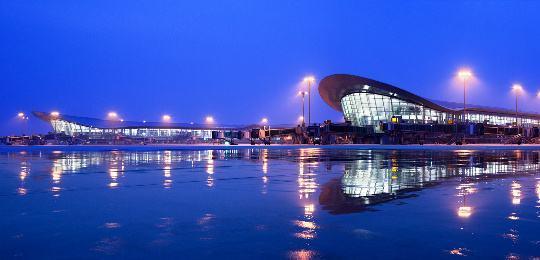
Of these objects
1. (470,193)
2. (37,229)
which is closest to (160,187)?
(37,229)

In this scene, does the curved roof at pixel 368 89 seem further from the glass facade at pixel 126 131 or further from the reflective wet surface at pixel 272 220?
the reflective wet surface at pixel 272 220

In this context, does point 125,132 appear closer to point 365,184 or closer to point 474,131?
point 474,131

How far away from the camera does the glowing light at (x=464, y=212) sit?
7551 millimetres

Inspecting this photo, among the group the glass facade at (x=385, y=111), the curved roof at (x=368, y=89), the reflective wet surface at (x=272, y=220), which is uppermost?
the curved roof at (x=368, y=89)

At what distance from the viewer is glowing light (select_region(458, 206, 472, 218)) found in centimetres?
755

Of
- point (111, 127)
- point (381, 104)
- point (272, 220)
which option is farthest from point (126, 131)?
point (272, 220)

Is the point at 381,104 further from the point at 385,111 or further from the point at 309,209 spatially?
the point at 309,209

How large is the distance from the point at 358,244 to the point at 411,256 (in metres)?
0.71

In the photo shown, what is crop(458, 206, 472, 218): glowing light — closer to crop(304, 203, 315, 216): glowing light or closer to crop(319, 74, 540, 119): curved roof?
crop(304, 203, 315, 216): glowing light

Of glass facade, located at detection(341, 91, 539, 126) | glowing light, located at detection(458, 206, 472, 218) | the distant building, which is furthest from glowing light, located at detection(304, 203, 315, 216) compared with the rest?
the distant building

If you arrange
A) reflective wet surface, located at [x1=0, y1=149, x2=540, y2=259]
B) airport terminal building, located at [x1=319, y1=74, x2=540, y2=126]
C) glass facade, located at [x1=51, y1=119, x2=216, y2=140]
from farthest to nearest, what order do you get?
glass facade, located at [x1=51, y1=119, x2=216, y2=140], airport terminal building, located at [x1=319, y1=74, x2=540, y2=126], reflective wet surface, located at [x1=0, y1=149, x2=540, y2=259]

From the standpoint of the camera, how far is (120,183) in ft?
42.4

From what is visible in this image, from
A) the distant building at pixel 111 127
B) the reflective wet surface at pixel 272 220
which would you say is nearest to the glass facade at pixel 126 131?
the distant building at pixel 111 127

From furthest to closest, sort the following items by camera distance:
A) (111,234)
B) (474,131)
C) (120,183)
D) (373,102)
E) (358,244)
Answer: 1. (373,102)
2. (474,131)
3. (120,183)
4. (111,234)
5. (358,244)
